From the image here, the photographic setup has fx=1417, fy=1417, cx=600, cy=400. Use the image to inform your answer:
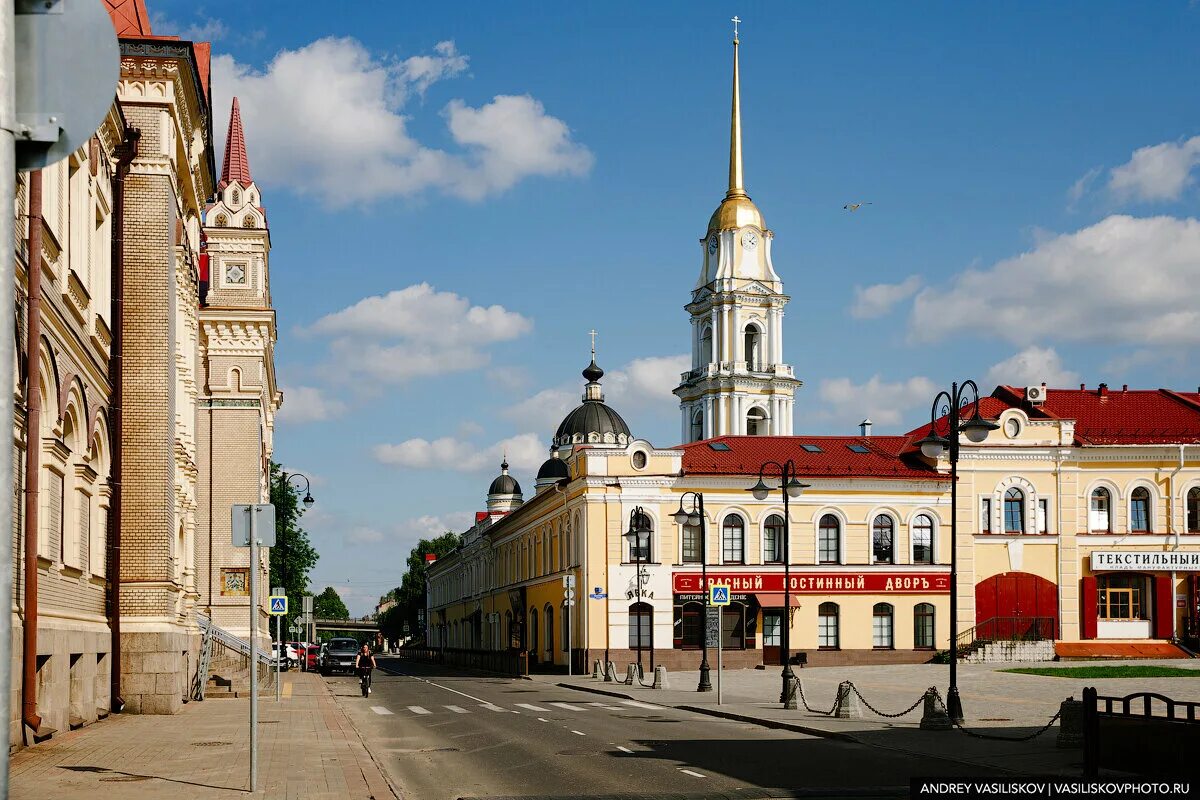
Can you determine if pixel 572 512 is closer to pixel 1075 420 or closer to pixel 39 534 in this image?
pixel 1075 420

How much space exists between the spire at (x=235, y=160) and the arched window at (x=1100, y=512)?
40.1 m

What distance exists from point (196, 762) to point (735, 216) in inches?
3304

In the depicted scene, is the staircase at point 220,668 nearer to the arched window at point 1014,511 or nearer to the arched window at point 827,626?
the arched window at point 827,626

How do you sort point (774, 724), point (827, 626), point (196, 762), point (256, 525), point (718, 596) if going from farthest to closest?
point (827, 626)
point (718, 596)
point (774, 724)
point (196, 762)
point (256, 525)

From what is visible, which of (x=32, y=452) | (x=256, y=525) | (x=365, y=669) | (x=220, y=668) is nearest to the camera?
(x=256, y=525)

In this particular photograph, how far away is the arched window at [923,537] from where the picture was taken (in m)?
61.6

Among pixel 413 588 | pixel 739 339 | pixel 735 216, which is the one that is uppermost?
pixel 735 216

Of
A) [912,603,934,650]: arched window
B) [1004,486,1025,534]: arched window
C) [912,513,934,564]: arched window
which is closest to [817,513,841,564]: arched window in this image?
[912,513,934,564]: arched window

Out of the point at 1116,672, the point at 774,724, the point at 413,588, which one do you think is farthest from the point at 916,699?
the point at 413,588

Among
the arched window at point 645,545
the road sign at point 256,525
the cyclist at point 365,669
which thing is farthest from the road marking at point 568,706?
the arched window at point 645,545

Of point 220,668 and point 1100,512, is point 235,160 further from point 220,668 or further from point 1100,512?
point 1100,512

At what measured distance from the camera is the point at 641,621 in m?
58.7

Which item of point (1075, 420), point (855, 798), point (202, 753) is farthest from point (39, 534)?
point (1075, 420)

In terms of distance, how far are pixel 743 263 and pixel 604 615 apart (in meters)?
42.7
